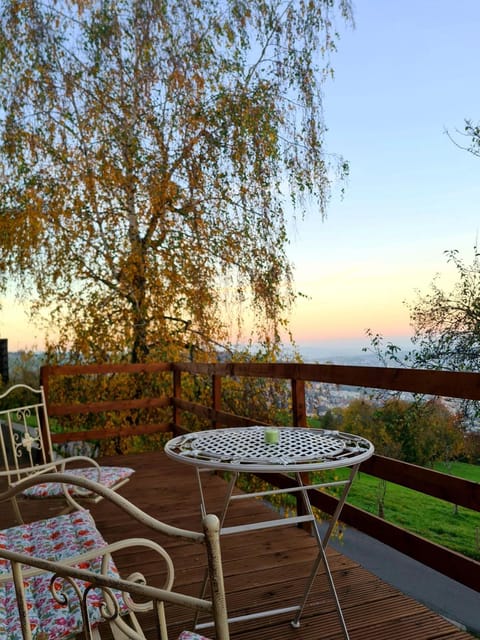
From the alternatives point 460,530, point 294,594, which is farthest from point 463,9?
point 294,594

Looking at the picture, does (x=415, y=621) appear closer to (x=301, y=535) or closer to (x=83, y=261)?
(x=301, y=535)

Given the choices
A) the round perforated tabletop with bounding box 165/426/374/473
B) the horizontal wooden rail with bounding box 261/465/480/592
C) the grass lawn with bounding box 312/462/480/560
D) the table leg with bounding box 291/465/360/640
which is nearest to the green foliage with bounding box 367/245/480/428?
the grass lawn with bounding box 312/462/480/560

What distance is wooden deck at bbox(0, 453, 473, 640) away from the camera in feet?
6.52

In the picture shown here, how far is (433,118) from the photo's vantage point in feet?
27.4

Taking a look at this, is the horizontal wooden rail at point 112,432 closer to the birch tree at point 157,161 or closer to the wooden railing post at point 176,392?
the wooden railing post at point 176,392

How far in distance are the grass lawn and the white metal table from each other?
4631 millimetres

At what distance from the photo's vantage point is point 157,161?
7.05 metres

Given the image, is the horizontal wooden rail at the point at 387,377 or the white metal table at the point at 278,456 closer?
the white metal table at the point at 278,456

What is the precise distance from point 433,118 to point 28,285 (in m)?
6.12

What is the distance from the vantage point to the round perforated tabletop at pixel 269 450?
1.67m

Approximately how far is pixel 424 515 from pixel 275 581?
16.3 ft

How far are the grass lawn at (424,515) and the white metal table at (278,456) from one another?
4.63 meters

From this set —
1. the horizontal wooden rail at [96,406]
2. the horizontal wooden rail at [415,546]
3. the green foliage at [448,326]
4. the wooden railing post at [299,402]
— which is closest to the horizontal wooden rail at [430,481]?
the horizontal wooden rail at [415,546]

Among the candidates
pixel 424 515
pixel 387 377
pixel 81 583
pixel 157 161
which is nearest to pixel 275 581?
pixel 387 377
